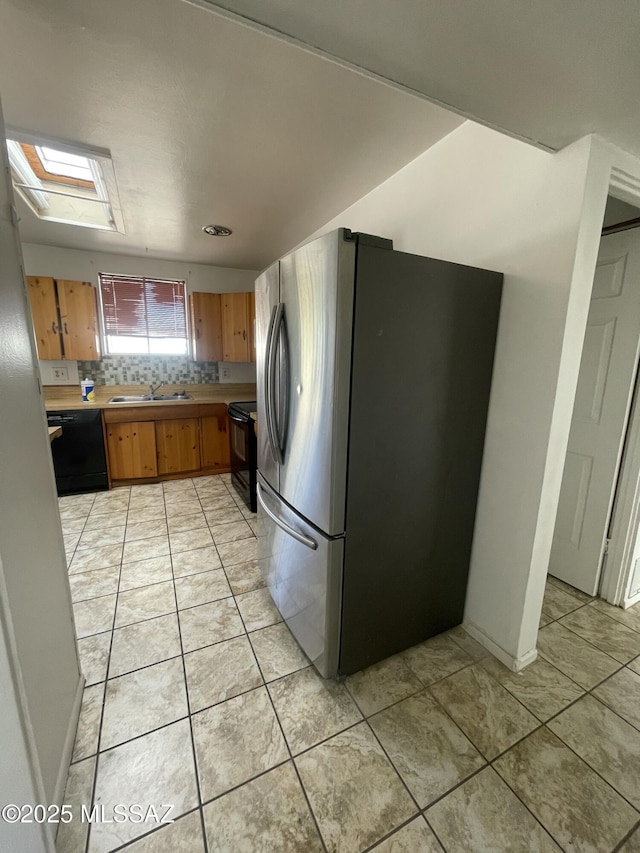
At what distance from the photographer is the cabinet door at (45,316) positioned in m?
3.31

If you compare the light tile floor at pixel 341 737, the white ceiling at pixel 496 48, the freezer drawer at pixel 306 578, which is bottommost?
the light tile floor at pixel 341 737

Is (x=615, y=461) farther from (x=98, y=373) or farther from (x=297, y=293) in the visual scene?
(x=98, y=373)

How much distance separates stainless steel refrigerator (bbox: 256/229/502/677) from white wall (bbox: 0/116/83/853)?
0.86 meters

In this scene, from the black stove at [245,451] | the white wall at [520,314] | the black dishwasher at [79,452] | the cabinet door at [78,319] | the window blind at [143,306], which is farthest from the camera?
the window blind at [143,306]

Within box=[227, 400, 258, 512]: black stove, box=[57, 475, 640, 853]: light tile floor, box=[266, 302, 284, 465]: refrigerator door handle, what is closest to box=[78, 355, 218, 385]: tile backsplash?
box=[227, 400, 258, 512]: black stove

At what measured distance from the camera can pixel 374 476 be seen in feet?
4.46

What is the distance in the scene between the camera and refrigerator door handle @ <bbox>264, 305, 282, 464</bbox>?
152 cm

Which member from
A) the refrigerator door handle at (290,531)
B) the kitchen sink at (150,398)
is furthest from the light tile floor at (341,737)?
the kitchen sink at (150,398)

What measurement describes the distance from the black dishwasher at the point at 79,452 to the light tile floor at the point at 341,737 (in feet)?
5.77

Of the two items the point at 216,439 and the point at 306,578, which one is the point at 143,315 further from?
the point at 306,578

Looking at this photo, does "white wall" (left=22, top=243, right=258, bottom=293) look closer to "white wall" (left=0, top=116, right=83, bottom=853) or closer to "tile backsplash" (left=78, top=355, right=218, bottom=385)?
"tile backsplash" (left=78, top=355, right=218, bottom=385)

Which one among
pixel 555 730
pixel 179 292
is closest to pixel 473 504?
pixel 555 730

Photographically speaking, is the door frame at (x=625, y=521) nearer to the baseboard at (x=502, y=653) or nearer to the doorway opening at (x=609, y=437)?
the doorway opening at (x=609, y=437)

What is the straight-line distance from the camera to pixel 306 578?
4.94ft
